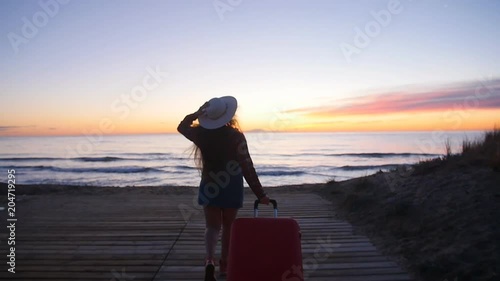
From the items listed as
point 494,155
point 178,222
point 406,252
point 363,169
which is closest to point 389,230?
point 406,252

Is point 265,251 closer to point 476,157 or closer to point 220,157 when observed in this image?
point 220,157

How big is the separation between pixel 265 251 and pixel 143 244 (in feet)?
8.65

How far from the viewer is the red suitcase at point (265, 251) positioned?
2553 mm

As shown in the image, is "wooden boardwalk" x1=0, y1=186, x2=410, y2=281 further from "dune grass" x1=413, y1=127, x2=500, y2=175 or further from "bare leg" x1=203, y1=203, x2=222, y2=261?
"dune grass" x1=413, y1=127, x2=500, y2=175

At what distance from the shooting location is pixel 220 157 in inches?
127

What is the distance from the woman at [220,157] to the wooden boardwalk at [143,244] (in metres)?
0.88

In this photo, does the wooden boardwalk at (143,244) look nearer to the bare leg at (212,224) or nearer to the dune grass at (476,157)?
the bare leg at (212,224)

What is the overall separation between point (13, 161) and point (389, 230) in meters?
34.7

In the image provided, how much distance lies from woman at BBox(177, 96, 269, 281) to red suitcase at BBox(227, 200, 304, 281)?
0.51m

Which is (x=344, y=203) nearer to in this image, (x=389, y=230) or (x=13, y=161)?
(x=389, y=230)

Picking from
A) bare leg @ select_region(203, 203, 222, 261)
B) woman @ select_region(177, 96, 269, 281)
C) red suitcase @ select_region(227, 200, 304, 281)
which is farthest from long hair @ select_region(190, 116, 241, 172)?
red suitcase @ select_region(227, 200, 304, 281)

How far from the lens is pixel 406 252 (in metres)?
4.08

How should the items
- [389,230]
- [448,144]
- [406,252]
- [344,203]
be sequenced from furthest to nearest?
[448,144] < [344,203] < [389,230] < [406,252]

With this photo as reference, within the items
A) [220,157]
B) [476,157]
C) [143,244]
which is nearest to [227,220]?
[220,157]
